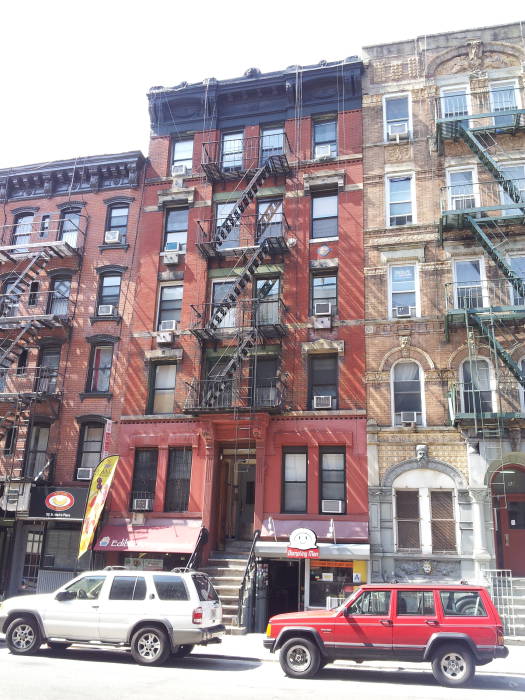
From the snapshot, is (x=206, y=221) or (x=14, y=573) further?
(x=206, y=221)

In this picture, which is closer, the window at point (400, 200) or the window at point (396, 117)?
the window at point (400, 200)

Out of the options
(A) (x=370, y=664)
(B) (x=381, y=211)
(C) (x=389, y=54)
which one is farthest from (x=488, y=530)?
(C) (x=389, y=54)

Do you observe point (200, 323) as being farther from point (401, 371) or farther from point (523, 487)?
point (523, 487)

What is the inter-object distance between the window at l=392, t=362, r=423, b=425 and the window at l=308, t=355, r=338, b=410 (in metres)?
2.04

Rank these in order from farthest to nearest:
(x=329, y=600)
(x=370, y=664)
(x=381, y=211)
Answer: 1. (x=381, y=211)
2. (x=329, y=600)
3. (x=370, y=664)

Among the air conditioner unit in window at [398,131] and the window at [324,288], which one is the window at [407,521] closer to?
the window at [324,288]

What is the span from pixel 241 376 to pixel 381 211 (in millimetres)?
7949

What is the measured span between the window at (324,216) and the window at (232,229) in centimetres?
299

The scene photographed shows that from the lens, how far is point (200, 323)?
22.4 meters

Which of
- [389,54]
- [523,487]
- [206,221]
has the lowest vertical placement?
[523,487]

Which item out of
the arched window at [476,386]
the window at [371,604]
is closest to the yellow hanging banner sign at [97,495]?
the window at [371,604]

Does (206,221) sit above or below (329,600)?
above

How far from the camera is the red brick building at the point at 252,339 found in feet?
65.1

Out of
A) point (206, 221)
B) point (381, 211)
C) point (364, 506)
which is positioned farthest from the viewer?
point (206, 221)
